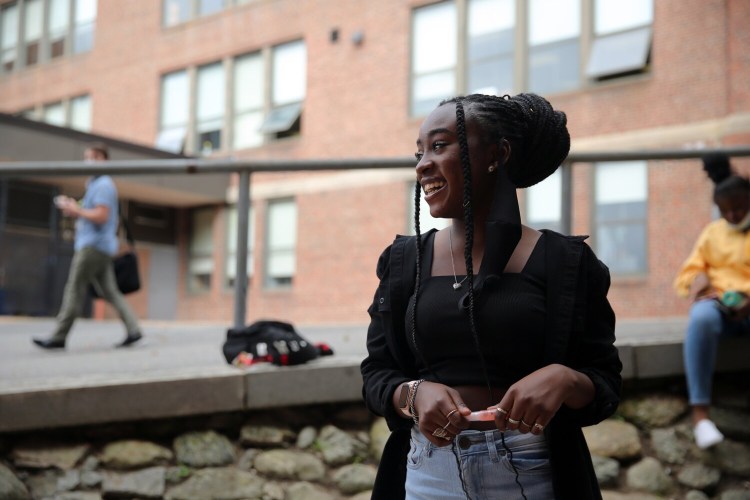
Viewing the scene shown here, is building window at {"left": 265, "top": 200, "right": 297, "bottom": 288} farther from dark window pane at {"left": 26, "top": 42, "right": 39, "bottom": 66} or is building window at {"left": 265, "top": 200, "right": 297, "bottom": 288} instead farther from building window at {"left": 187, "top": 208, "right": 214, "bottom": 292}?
dark window pane at {"left": 26, "top": 42, "right": 39, "bottom": 66}

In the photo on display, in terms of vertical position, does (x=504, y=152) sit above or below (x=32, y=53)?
below

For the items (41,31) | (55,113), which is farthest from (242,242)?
(55,113)

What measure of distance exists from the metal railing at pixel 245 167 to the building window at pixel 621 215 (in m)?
A: 0.20

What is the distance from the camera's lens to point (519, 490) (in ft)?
5.67

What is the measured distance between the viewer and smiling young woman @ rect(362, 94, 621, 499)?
5.58 ft

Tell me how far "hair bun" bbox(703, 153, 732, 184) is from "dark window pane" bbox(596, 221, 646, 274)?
3.00ft

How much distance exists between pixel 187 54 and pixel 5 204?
12.6m

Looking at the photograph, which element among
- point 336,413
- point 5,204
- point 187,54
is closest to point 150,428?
point 336,413

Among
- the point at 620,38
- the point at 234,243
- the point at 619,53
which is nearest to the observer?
the point at 234,243

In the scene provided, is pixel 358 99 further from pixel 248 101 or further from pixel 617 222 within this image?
pixel 617 222

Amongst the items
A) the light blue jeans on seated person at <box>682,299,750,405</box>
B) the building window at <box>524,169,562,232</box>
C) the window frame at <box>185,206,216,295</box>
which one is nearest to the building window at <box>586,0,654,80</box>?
the window frame at <box>185,206,216,295</box>

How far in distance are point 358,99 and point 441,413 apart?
1649 centimetres

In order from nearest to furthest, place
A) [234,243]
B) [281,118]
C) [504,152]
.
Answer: [504,152], [234,243], [281,118]

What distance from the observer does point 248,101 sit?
20.0 metres
